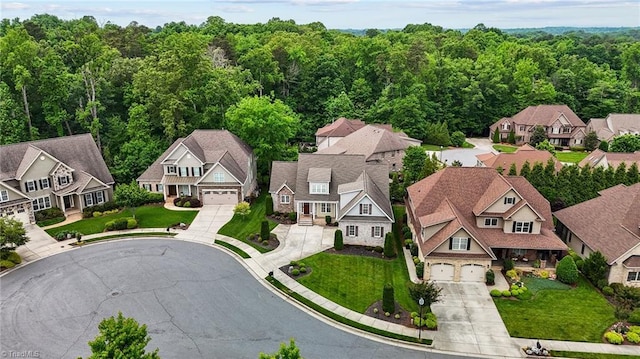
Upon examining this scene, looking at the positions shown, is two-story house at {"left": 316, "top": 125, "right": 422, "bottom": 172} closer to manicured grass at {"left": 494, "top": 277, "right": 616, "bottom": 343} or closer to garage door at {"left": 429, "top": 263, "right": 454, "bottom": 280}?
garage door at {"left": 429, "top": 263, "right": 454, "bottom": 280}

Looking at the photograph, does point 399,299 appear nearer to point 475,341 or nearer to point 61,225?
point 475,341

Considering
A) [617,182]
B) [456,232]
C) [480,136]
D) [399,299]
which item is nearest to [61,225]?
[399,299]

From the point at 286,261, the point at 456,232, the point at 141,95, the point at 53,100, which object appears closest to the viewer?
the point at 456,232

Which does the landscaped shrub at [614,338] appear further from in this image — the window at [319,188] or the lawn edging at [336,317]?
the window at [319,188]

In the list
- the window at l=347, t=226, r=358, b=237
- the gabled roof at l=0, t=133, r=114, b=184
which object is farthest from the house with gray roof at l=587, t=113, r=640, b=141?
the gabled roof at l=0, t=133, r=114, b=184

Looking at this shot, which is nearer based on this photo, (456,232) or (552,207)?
(456,232)

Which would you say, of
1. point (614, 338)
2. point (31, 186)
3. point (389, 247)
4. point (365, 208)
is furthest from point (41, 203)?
point (614, 338)

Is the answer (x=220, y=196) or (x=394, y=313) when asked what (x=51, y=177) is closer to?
(x=220, y=196)
